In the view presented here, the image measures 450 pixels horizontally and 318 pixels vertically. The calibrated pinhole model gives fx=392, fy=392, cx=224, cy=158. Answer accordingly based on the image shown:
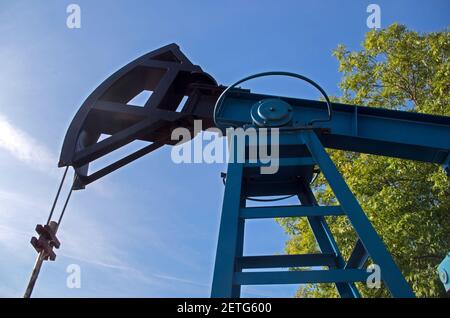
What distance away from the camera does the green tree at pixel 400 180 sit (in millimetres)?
6621

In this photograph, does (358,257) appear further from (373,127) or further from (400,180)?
(400,180)

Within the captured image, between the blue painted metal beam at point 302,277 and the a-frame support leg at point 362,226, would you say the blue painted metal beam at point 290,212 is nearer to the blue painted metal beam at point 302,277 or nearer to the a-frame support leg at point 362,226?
the a-frame support leg at point 362,226

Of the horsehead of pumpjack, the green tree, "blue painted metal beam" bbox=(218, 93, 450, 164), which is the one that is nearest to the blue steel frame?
"blue painted metal beam" bbox=(218, 93, 450, 164)

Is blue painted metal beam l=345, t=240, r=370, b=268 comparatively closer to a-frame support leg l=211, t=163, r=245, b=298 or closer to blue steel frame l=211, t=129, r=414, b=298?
blue steel frame l=211, t=129, r=414, b=298

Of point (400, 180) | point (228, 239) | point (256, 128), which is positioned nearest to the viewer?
point (228, 239)

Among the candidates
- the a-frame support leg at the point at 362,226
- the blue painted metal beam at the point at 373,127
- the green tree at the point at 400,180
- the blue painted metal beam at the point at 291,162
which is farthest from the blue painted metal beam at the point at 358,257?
the green tree at the point at 400,180

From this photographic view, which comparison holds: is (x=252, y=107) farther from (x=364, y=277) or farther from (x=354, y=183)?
(x=354, y=183)

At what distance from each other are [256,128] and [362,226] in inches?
54.4

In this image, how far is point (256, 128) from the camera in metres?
3.95

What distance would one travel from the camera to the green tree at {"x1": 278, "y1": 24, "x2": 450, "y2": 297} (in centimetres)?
662

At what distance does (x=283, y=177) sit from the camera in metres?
4.38

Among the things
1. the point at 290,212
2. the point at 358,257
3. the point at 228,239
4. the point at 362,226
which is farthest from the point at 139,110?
the point at 358,257

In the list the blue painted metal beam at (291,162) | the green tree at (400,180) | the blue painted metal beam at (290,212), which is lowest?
the blue painted metal beam at (290,212)

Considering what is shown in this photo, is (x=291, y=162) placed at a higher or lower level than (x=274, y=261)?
higher
